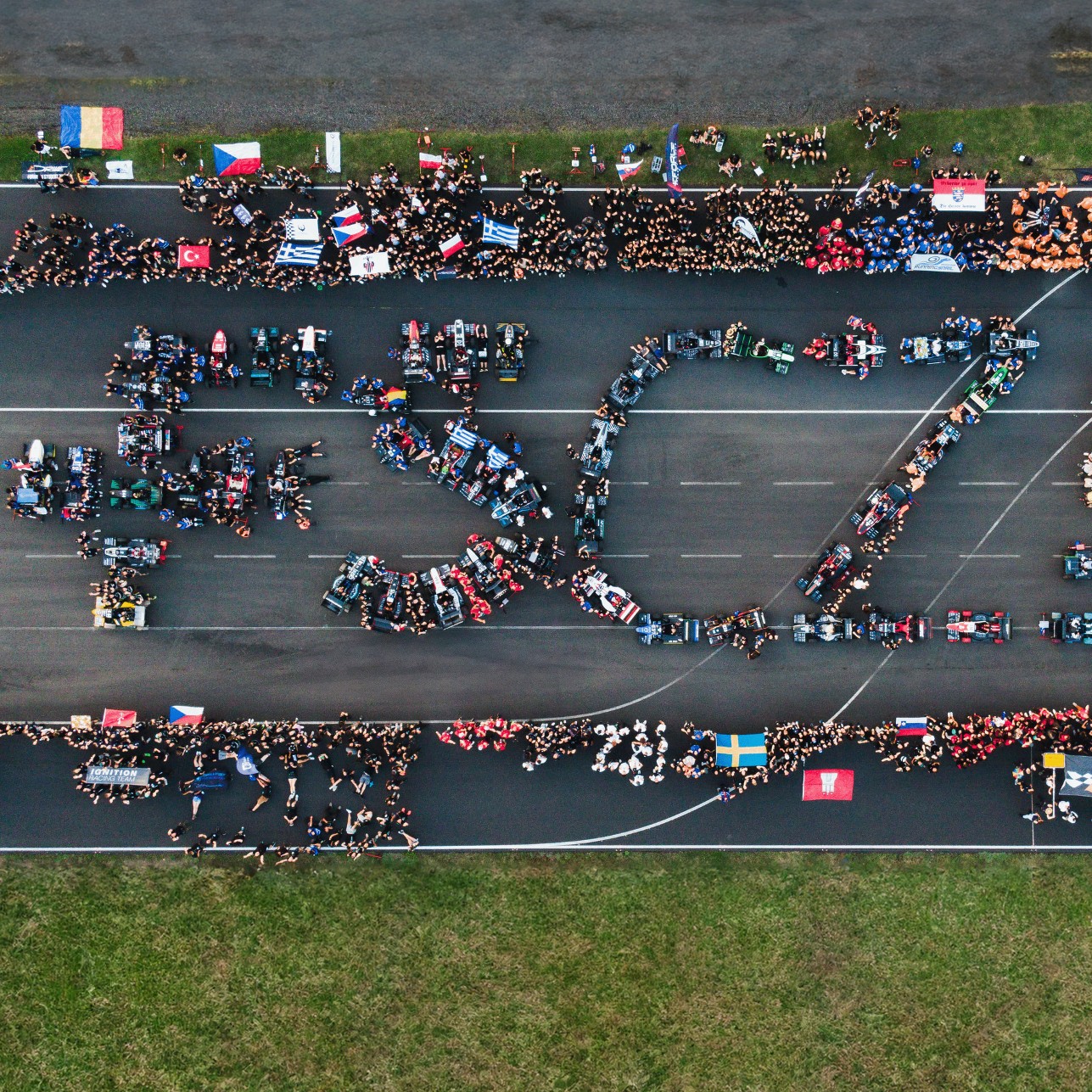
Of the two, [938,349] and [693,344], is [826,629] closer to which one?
[938,349]

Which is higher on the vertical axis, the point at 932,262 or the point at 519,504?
the point at 932,262

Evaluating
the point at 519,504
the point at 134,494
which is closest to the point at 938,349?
the point at 519,504

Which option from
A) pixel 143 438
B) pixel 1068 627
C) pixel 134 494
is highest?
pixel 143 438

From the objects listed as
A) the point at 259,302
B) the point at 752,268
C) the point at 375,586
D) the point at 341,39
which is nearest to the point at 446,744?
the point at 375,586

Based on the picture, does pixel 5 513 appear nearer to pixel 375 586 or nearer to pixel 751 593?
pixel 375 586

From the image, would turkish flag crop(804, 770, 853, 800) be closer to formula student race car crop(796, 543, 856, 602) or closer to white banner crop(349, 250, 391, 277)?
formula student race car crop(796, 543, 856, 602)

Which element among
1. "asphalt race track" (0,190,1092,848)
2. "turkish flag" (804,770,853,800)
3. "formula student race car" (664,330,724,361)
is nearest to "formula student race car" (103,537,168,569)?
"asphalt race track" (0,190,1092,848)
